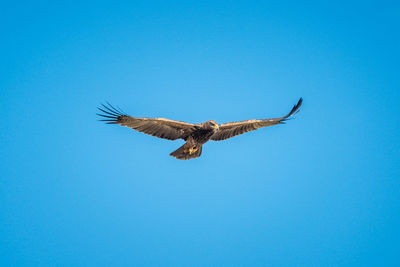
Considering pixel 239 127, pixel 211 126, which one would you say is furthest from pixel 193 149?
pixel 239 127

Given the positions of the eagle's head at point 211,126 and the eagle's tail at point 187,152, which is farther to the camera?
the eagle's tail at point 187,152

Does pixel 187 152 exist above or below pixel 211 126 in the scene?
below

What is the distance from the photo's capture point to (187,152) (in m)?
12.1

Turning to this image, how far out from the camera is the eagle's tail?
12.1 meters

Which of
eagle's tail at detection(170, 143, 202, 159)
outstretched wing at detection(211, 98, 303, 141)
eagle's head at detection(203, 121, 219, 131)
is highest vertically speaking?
outstretched wing at detection(211, 98, 303, 141)

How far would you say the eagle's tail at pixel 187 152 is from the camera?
12.1m

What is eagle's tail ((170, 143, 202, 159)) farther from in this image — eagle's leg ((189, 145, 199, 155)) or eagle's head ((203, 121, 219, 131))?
eagle's head ((203, 121, 219, 131))

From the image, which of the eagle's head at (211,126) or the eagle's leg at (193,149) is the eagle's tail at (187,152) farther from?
the eagle's head at (211,126)

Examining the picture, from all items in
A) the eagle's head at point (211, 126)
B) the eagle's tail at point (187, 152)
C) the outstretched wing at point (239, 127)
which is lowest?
the eagle's tail at point (187, 152)

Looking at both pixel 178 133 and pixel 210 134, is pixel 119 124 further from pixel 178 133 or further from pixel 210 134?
pixel 210 134

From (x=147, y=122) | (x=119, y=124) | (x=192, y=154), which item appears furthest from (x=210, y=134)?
(x=119, y=124)

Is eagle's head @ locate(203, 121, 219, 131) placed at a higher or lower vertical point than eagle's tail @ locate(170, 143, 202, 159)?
higher

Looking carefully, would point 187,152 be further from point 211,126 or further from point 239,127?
point 239,127

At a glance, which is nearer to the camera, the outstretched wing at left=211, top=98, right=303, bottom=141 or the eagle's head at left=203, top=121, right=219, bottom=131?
the eagle's head at left=203, top=121, right=219, bottom=131
